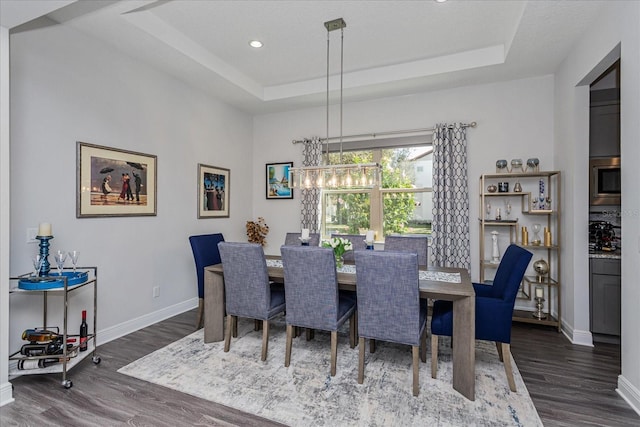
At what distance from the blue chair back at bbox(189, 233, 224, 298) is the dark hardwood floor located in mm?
844

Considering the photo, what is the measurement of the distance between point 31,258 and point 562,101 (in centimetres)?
529

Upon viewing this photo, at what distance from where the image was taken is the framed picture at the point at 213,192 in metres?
4.41

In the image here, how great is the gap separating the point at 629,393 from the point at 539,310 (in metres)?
1.58

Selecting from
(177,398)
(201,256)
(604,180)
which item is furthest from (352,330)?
(604,180)

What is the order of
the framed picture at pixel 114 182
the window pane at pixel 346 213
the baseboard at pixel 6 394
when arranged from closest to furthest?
the baseboard at pixel 6 394
the framed picture at pixel 114 182
the window pane at pixel 346 213

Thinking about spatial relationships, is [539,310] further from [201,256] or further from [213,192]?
[213,192]

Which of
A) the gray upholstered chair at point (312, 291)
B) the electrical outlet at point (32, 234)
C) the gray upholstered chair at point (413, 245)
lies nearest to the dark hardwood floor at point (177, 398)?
the gray upholstered chair at point (312, 291)

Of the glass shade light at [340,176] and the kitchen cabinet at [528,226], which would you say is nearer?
the glass shade light at [340,176]

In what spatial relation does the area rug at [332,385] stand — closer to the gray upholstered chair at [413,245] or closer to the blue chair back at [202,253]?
the blue chair back at [202,253]

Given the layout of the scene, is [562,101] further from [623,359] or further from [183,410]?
[183,410]

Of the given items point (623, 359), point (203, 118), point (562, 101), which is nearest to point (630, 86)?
point (562, 101)

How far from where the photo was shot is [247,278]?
9.21ft

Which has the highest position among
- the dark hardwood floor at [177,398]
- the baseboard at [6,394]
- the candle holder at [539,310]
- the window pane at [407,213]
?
the window pane at [407,213]

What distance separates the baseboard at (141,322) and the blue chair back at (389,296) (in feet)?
8.23
